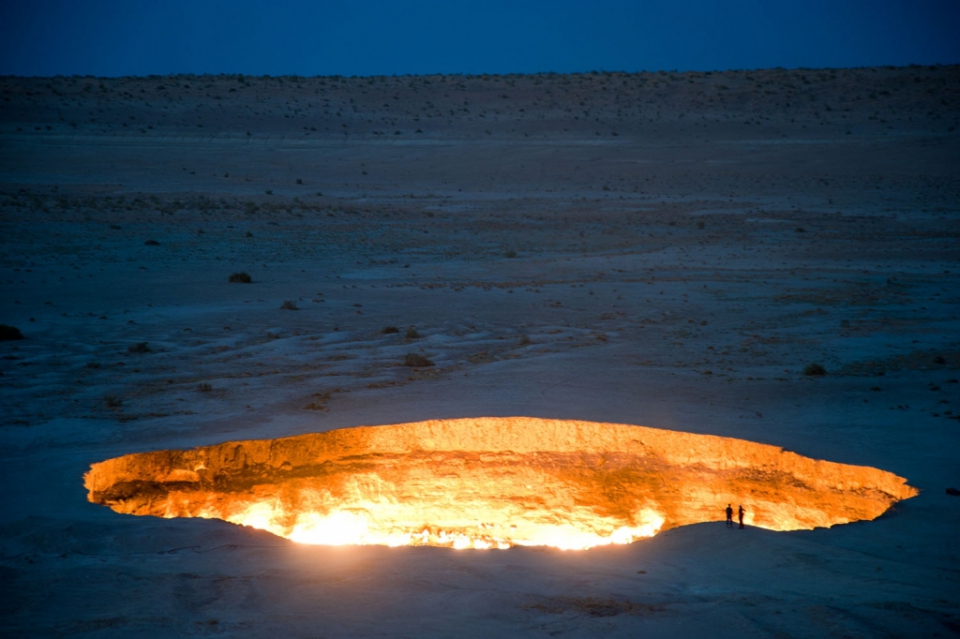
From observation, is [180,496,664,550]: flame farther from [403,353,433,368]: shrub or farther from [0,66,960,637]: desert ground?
[403,353,433,368]: shrub

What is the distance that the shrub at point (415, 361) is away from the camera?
9000mm

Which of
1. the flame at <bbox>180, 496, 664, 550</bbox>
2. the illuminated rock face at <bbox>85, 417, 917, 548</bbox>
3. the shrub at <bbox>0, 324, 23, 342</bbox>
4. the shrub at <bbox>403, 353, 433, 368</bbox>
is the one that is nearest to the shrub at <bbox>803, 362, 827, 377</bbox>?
the illuminated rock face at <bbox>85, 417, 917, 548</bbox>

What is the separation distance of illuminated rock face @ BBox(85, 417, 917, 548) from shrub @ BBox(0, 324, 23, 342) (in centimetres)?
465

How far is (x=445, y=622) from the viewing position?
376cm

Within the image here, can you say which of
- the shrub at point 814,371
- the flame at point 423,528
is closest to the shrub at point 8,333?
the flame at point 423,528

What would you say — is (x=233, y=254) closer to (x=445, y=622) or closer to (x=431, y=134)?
(x=445, y=622)

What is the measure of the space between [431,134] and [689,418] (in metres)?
32.3

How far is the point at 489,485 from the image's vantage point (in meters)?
6.50

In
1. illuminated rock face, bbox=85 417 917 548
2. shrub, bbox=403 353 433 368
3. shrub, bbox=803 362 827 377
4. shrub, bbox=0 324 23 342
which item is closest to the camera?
illuminated rock face, bbox=85 417 917 548

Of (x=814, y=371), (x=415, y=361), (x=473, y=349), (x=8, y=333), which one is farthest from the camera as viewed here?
(x=473, y=349)

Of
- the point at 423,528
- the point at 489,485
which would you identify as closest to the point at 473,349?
the point at 489,485

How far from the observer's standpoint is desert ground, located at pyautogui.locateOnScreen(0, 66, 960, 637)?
402 centimetres

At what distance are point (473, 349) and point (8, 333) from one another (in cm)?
539

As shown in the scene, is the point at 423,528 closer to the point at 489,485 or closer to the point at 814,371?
the point at 489,485
